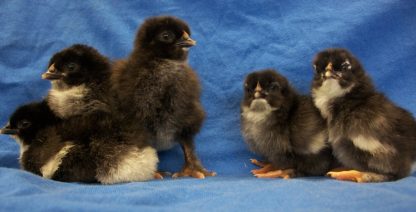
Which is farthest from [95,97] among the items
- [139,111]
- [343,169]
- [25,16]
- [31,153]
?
[343,169]

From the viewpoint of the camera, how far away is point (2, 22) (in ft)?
8.64

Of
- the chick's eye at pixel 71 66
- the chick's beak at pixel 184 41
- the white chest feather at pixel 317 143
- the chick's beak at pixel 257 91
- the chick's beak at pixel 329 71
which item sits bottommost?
the white chest feather at pixel 317 143

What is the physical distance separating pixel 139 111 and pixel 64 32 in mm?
974

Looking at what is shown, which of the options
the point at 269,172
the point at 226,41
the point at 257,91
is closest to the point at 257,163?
the point at 269,172

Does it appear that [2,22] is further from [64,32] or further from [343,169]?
[343,169]

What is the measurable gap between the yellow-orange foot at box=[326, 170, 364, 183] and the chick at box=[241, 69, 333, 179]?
4.9 inches

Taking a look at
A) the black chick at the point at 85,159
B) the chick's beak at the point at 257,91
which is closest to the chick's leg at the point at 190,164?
the black chick at the point at 85,159

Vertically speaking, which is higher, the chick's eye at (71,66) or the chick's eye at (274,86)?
the chick's eye at (71,66)

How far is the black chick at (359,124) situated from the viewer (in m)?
2.01

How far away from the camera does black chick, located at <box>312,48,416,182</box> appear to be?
2014 mm

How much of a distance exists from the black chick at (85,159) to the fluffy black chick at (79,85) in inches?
4.0

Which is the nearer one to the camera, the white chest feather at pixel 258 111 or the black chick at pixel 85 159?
the black chick at pixel 85 159

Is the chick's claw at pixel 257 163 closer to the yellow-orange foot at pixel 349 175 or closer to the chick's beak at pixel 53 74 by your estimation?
the yellow-orange foot at pixel 349 175

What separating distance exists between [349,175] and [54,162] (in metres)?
1.44
